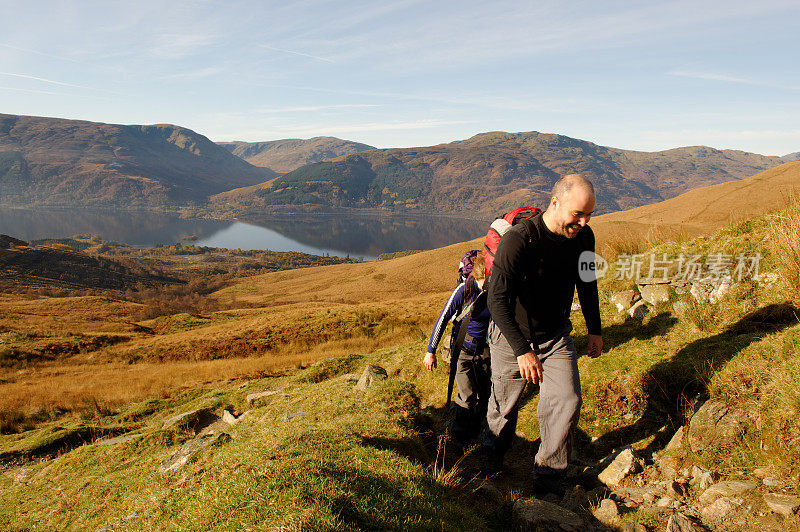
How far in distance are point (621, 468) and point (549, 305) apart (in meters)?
1.70

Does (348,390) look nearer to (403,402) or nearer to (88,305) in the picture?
(403,402)

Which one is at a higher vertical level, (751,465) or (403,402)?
(751,465)

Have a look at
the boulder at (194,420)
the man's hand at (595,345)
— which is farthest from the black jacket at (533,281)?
the boulder at (194,420)

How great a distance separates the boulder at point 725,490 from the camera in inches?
119

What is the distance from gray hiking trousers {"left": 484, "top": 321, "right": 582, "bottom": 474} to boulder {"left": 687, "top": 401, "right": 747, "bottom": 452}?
3.81 feet

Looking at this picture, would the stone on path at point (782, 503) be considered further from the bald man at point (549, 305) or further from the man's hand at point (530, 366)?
the man's hand at point (530, 366)

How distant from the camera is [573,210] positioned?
10.9 ft

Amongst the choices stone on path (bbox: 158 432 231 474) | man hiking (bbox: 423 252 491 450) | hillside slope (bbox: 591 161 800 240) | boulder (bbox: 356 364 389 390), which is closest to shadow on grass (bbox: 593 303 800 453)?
man hiking (bbox: 423 252 491 450)

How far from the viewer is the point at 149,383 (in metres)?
13.0

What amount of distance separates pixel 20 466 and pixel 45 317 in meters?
40.4

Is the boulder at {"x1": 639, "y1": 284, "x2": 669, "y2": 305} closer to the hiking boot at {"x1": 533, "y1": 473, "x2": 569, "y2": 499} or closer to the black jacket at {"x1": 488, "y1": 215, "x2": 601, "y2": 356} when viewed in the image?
the black jacket at {"x1": 488, "y1": 215, "x2": 601, "y2": 356}

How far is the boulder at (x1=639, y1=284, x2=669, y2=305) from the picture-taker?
20.9 feet

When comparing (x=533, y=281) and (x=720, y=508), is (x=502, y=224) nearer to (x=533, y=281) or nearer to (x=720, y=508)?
(x=533, y=281)

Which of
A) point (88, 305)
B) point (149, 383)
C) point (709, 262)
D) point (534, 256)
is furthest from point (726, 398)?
point (88, 305)
